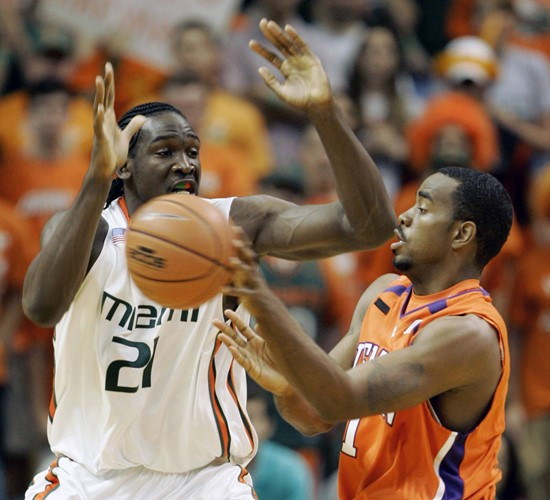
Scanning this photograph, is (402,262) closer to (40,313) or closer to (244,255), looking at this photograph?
(244,255)

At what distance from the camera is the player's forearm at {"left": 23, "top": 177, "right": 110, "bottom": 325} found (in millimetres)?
4117

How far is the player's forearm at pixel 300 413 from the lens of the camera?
169 inches

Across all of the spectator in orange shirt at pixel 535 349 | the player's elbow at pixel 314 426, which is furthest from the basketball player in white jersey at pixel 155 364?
the spectator in orange shirt at pixel 535 349

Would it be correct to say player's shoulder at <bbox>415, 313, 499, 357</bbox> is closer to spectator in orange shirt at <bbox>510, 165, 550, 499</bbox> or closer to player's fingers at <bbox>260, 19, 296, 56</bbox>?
player's fingers at <bbox>260, 19, 296, 56</bbox>

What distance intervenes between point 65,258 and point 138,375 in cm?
62

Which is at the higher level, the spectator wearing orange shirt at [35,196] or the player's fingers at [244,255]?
the player's fingers at [244,255]

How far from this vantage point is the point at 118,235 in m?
4.62

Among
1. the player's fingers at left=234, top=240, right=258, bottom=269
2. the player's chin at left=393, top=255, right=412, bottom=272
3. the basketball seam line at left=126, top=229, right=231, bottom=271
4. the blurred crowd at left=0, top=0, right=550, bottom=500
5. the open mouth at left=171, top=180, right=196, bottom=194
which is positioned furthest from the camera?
the blurred crowd at left=0, top=0, right=550, bottom=500

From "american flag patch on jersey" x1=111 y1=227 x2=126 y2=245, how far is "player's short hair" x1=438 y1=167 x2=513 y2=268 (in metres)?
1.33

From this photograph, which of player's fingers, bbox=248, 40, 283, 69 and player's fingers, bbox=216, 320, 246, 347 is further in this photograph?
player's fingers, bbox=248, 40, 283, 69

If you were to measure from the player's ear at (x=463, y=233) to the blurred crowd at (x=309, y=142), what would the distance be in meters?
3.04

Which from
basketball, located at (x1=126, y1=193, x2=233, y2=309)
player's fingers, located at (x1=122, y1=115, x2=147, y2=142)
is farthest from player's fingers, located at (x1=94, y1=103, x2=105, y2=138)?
basketball, located at (x1=126, y1=193, x2=233, y2=309)

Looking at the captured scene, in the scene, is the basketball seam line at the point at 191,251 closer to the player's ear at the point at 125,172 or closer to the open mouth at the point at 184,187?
the open mouth at the point at 184,187

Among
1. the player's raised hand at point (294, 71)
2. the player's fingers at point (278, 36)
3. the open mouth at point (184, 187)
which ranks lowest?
the open mouth at point (184, 187)
